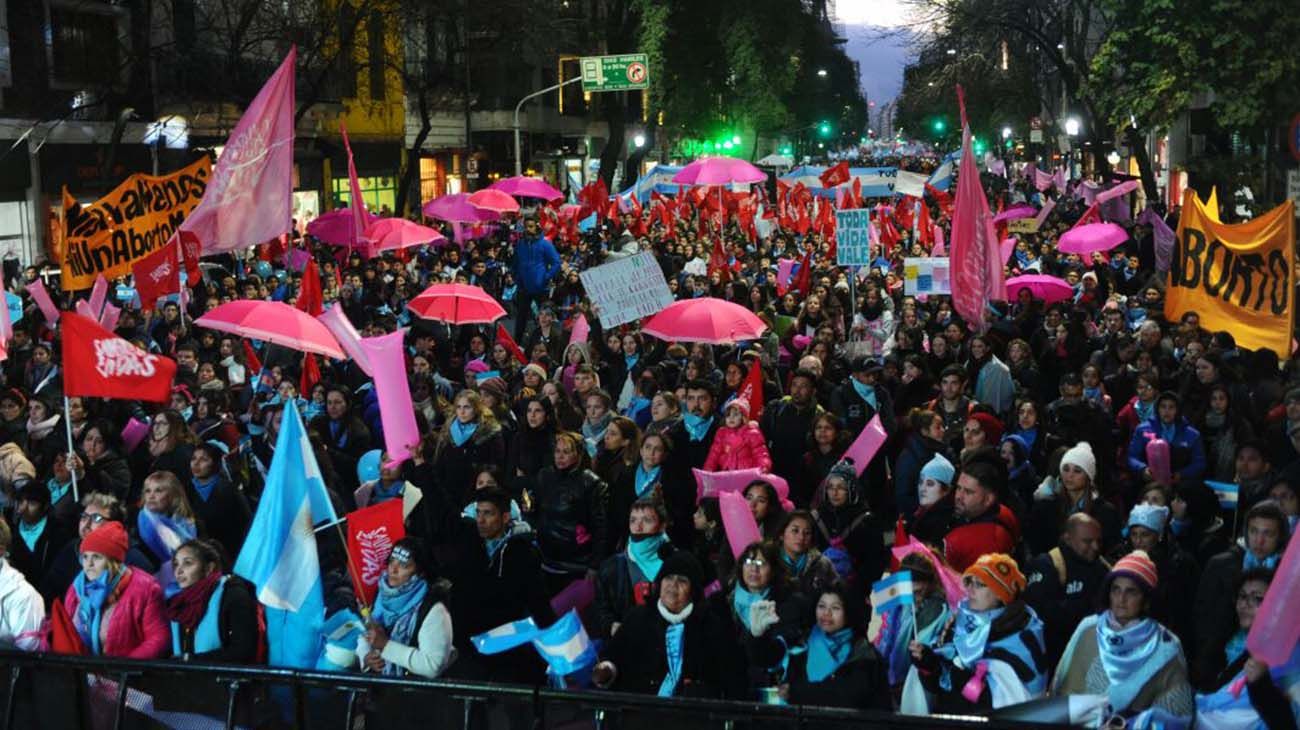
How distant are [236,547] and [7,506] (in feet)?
4.61

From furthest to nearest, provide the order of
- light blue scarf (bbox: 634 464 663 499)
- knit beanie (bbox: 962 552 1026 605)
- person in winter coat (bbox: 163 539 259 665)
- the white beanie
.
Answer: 1. light blue scarf (bbox: 634 464 663 499)
2. the white beanie
3. person in winter coat (bbox: 163 539 259 665)
4. knit beanie (bbox: 962 552 1026 605)

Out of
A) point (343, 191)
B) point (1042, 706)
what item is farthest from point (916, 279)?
point (343, 191)

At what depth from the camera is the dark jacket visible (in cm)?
527

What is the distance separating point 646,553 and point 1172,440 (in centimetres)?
391

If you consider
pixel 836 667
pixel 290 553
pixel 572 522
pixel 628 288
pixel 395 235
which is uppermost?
pixel 628 288

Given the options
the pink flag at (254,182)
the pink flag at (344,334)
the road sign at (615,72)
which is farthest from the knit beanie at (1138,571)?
the road sign at (615,72)

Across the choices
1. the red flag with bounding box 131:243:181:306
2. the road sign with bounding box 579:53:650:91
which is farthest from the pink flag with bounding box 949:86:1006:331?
the road sign with bounding box 579:53:650:91

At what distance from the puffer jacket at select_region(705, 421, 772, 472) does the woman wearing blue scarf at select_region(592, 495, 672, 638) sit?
72.1 inches

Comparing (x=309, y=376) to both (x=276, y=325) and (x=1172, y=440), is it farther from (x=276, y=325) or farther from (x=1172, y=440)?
(x=1172, y=440)

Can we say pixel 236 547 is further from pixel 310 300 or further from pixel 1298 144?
pixel 1298 144

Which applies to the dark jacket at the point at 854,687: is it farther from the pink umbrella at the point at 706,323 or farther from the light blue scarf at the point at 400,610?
the pink umbrella at the point at 706,323

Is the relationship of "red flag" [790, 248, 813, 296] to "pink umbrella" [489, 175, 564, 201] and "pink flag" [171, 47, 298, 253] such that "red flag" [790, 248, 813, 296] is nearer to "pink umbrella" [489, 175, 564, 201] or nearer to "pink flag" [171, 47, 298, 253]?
"pink flag" [171, 47, 298, 253]

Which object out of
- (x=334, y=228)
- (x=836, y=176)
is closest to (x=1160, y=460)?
(x=334, y=228)

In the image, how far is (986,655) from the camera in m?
5.02
